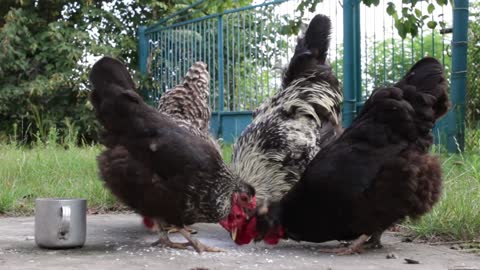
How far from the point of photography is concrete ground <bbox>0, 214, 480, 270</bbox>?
10.4ft

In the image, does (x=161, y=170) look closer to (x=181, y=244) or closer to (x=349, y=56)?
(x=181, y=244)

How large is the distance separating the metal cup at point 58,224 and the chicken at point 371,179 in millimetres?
927

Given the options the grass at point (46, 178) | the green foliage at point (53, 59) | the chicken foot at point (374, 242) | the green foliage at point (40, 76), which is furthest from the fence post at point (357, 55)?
the green foliage at point (40, 76)

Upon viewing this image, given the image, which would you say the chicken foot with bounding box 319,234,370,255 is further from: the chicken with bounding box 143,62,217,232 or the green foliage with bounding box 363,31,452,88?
the green foliage with bounding box 363,31,452,88

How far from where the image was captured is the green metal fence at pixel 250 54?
7164 millimetres

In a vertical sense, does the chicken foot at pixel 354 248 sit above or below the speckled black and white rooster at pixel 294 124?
below

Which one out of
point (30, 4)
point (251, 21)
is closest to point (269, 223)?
point (251, 21)

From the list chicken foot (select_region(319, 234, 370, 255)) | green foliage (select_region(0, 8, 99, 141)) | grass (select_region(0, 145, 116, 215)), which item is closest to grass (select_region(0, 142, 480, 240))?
grass (select_region(0, 145, 116, 215))

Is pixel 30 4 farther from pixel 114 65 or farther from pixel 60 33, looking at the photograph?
pixel 114 65

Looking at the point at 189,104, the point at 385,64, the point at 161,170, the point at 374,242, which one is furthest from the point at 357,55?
the point at 161,170

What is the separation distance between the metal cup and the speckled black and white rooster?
1175mm

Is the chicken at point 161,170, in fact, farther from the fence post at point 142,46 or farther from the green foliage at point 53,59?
the fence post at point 142,46

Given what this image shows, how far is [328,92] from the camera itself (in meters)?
5.06

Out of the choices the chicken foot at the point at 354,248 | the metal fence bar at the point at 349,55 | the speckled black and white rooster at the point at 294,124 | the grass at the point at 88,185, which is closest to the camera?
the chicken foot at the point at 354,248
